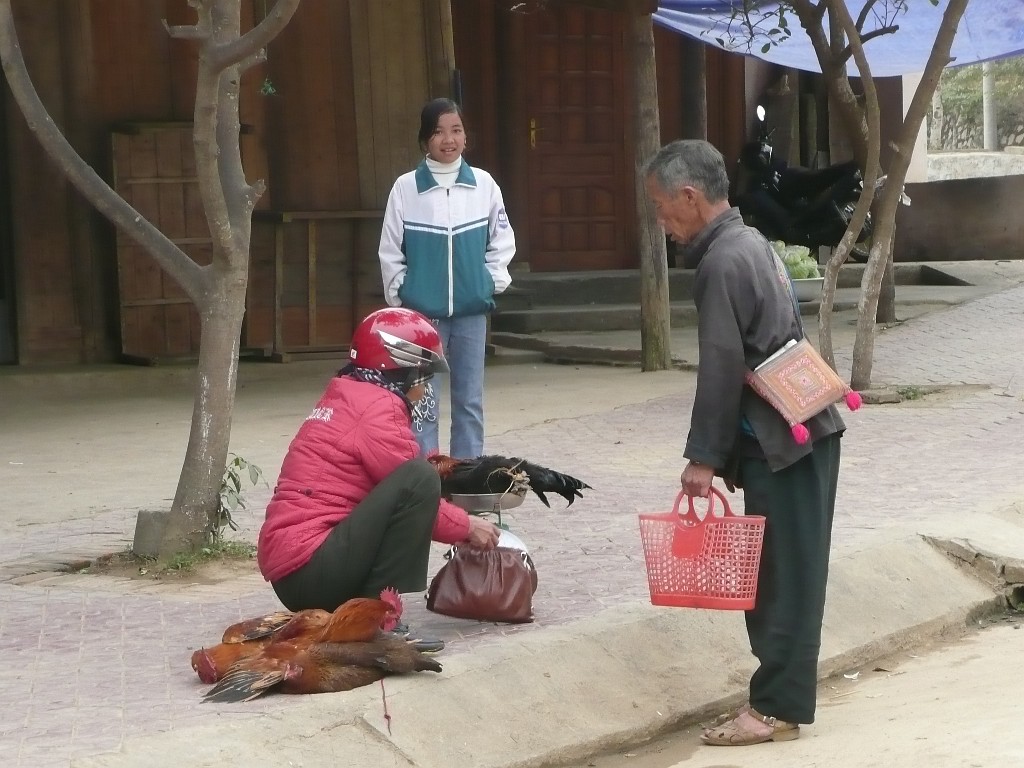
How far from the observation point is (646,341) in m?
11.6

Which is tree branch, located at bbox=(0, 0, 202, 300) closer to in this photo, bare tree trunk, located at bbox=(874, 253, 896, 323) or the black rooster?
the black rooster

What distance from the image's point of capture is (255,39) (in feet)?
17.1

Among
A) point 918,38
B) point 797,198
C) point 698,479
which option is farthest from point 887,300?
point 698,479

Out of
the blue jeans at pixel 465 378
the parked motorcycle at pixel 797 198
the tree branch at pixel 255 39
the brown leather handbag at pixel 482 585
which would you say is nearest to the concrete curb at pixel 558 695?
the brown leather handbag at pixel 482 585

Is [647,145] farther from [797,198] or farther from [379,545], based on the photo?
[379,545]

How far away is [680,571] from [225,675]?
137cm

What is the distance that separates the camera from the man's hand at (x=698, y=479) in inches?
169

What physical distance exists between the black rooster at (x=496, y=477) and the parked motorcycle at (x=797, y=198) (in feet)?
33.4

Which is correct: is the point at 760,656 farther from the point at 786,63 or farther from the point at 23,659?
the point at 786,63

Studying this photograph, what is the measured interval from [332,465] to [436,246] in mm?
2505

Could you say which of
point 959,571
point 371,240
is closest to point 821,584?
point 959,571

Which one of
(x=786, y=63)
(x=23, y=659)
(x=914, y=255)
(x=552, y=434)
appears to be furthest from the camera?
(x=914, y=255)

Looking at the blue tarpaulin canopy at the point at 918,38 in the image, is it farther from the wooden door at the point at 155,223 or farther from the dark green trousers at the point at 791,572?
the dark green trousers at the point at 791,572

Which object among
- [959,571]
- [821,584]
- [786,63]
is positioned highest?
[786,63]
